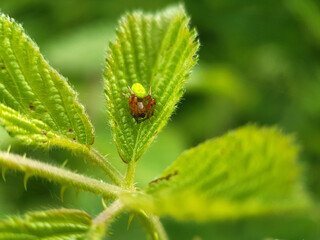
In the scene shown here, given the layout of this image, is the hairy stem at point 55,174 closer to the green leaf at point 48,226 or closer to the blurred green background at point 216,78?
the green leaf at point 48,226

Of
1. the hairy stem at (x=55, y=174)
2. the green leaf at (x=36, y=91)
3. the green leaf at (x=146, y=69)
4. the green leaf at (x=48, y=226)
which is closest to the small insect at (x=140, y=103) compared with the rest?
the green leaf at (x=146, y=69)

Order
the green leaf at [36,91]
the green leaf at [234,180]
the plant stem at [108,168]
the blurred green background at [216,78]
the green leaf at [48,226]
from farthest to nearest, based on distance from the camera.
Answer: the blurred green background at [216,78] → the green leaf at [36,91] → the plant stem at [108,168] → the green leaf at [48,226] → the green leaf at [234,180]

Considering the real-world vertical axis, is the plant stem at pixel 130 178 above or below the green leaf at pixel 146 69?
below

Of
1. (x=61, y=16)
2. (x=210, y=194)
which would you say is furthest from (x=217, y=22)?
(x=210, y=194)

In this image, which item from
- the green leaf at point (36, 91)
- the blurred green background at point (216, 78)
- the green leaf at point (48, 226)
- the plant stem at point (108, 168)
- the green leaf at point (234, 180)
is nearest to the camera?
the green leaf at point (234, 180)

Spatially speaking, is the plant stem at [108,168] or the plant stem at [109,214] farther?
the plant stem at [108,168]
